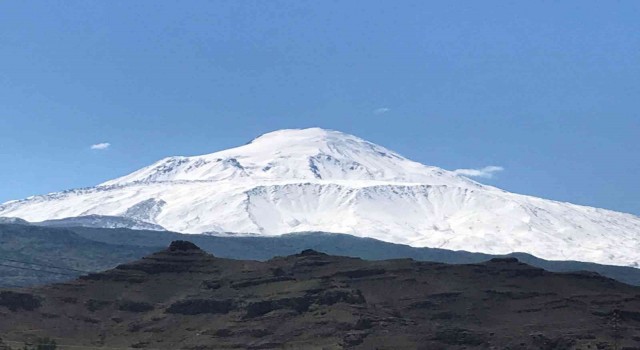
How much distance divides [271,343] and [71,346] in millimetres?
29263

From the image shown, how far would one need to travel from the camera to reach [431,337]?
181000 mm

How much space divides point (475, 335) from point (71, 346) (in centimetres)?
5964

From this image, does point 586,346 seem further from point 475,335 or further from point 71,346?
point 71,346

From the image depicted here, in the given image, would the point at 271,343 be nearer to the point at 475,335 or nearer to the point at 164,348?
the point at 164,348

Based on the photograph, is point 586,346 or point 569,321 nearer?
point 586,346

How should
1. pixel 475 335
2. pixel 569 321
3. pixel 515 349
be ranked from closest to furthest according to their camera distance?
pixel 515 349, pixel 475 335, pixel 569 321

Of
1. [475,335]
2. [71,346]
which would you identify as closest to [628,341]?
[475,335]

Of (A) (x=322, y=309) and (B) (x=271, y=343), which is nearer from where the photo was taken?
(B) (x=271, y=343)

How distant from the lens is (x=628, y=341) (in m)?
180

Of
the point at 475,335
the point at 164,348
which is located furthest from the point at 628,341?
the point at 164,348

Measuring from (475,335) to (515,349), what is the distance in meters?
12.2

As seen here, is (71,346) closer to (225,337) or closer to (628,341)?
(225,337)

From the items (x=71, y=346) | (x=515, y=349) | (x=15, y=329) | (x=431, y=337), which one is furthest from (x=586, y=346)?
(x=15, y=329)

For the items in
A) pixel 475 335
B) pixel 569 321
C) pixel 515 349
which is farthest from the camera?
pixel 569 321
